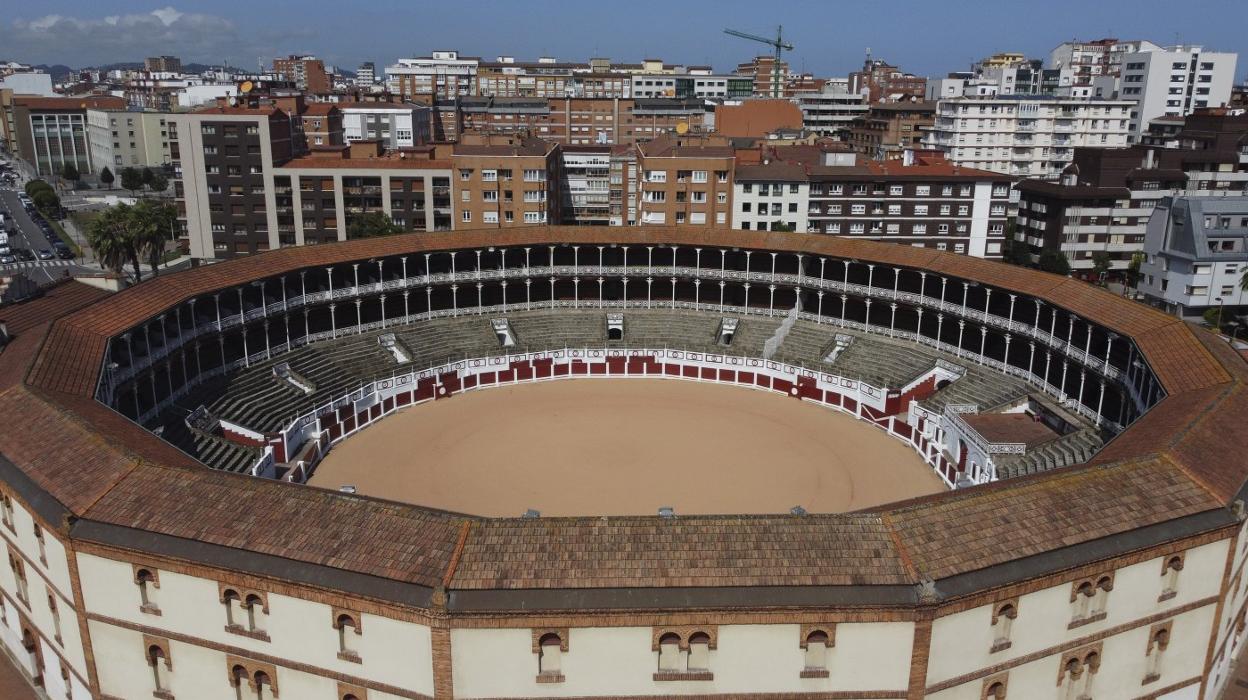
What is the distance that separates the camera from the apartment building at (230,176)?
9294 centimetres

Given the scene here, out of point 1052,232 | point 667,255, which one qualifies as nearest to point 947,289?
point 667,255

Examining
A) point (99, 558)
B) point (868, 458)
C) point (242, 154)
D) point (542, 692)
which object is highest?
point (242, 154)

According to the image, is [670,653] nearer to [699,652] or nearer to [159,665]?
[699,652]

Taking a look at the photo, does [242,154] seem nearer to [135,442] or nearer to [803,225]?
[803,225]

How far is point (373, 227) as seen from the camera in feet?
282

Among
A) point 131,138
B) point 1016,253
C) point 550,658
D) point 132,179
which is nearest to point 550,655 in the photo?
point 550,658

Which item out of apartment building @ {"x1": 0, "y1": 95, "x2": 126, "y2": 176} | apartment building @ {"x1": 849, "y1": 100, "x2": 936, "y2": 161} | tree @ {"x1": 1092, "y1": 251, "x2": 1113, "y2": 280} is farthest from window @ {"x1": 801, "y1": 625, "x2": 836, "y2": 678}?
apartment building @ {"x1": 0, "y1": 95, "x2": 126, "y2": 176}

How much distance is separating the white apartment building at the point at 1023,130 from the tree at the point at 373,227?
81643 mm

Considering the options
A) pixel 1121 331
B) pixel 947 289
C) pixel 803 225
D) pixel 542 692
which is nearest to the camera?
pixel 542 692

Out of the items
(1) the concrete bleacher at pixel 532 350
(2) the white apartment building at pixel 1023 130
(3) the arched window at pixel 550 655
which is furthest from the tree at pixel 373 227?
(2) the white apartment building at pixel 1023 130

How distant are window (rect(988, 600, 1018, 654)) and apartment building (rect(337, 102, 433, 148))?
396 feet

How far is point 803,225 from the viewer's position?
9119cm

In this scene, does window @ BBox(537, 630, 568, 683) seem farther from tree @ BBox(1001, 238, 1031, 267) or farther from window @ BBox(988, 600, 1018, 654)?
tree @ BBox(1001, 238, 1031, 267)

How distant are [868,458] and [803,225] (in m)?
43.8
